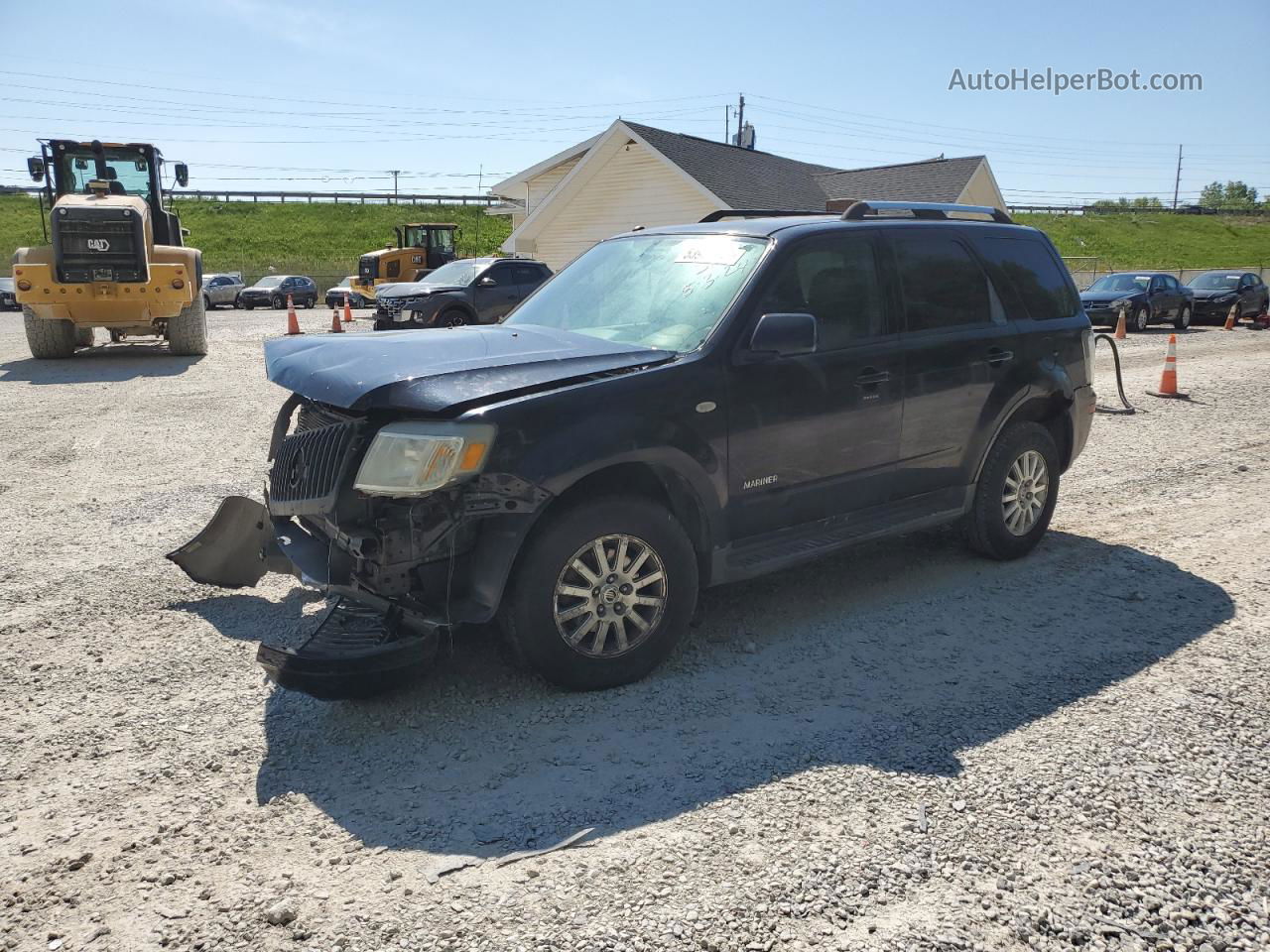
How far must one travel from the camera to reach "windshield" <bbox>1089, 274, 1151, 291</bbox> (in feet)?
76.1

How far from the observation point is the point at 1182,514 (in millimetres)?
6680

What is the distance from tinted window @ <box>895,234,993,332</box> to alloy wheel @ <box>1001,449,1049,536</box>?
88 centimetres

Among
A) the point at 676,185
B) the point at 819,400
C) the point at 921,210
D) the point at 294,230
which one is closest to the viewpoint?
the point at 819,400

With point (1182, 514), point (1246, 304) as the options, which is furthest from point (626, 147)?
point (1182, 514)

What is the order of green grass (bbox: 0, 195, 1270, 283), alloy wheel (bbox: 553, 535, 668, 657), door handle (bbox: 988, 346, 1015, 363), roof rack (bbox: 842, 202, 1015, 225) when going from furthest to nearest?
green grass (bbox: 0, 195, 1270, 283), door handle (bbox: 988, 346, 1015, 363), roof rack (bbox: 842, 202, 1015, 225), alloy wheel (bbox: 553, 535, 668, 657)

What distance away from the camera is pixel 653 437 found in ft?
Answer: 12.4

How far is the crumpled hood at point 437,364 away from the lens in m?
3.47

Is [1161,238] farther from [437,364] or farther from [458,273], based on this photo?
[437,364]

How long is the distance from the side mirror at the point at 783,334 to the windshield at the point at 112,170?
1596 cm

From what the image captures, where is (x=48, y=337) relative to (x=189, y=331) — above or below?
below

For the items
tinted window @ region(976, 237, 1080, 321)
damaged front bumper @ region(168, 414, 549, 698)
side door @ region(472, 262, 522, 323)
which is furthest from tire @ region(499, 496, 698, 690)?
side door @ region(472, 262, 522, 323)

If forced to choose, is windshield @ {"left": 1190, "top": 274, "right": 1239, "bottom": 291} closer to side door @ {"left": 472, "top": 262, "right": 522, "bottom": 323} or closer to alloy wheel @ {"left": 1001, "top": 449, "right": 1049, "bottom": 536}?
side door @ {"left": 472, "top": 262, "right": 522, "bottom": 323}

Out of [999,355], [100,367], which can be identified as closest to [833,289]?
[999,355]

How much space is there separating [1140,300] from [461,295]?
1591cm
